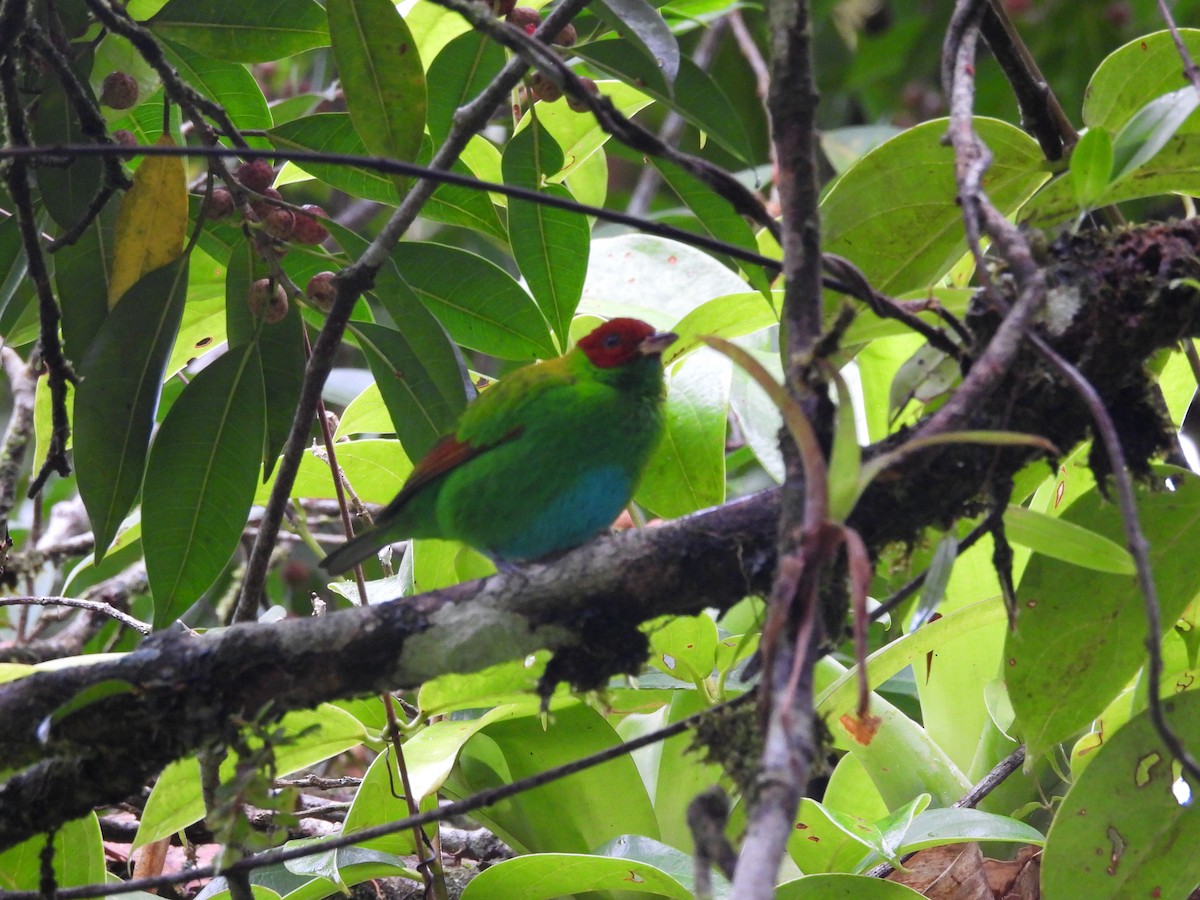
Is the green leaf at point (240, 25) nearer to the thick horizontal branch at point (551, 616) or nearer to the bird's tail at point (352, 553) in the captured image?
the bird's tail at point (352, 553)

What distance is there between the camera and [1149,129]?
1838mm

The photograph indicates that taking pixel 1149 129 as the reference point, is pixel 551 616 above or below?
below

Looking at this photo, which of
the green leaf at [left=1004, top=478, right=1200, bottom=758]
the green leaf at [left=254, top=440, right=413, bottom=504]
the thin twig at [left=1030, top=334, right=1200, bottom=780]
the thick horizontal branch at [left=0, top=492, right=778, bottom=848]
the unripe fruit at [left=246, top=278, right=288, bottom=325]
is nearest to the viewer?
the thin twig at [left=1030, top=334, right=1200, bottom=780]

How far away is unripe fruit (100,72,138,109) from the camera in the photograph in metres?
2.51

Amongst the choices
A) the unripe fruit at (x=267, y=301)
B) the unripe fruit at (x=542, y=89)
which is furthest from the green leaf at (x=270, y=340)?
the unripe fruit at (x=542, y=89)

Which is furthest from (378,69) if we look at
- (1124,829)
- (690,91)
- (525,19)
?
(1124,829)

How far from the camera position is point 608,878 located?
2189 millimetres

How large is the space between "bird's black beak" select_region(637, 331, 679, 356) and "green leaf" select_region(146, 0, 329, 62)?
1012mm

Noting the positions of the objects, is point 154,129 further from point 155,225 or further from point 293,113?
point 293,113

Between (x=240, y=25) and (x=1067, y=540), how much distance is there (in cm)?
199

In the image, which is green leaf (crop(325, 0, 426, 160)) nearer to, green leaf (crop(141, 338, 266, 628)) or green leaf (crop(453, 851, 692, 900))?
green leaf (crop(141, 338, 266, 628))

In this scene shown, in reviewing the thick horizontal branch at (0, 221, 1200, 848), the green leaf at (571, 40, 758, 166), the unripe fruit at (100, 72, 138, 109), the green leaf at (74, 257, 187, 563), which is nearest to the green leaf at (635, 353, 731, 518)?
the green leaf at (571, 40, 758, 166)

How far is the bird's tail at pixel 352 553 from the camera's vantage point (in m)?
2.91

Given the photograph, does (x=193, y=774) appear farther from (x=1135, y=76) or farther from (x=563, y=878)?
(x=1135, y=76)
